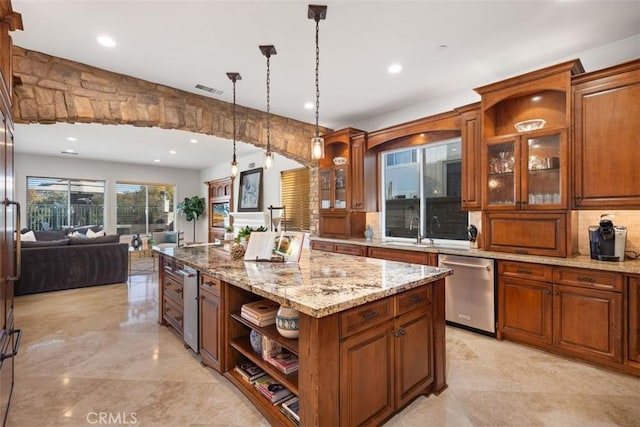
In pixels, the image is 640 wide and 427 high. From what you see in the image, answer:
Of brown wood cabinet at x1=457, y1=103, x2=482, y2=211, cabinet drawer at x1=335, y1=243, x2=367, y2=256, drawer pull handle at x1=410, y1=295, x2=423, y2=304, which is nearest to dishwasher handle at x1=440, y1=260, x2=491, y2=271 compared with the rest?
brown wood cabinet at x1=457, y1=103, x2=482, y2=211

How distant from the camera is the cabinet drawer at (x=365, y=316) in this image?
1519 millimetres

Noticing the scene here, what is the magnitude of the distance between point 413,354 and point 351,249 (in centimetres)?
253

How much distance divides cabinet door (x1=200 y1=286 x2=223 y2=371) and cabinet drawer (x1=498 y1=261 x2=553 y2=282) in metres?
→ 2.70

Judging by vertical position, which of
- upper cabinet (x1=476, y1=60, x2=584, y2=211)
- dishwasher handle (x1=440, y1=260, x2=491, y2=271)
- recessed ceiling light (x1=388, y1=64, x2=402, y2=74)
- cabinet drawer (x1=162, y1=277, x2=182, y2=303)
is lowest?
cabinet drawer (x1=162, y1=277, x2=182, y2=303)

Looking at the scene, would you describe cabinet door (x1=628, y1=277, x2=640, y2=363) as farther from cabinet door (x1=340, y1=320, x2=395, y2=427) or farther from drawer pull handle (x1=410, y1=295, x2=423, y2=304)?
cabinet door (x1=340, y1=320, x2=395, y2=427)

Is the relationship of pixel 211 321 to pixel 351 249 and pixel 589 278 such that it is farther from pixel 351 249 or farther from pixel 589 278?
pixel 589 278

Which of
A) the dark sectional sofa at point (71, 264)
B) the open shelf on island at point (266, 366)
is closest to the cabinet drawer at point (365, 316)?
the open shelf on island at point (266, 366)

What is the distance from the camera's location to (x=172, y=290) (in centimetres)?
310

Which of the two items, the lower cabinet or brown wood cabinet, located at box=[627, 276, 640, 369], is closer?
the lower cabinet

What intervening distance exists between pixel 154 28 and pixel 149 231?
27.4 ft

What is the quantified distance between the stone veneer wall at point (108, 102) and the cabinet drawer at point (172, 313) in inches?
80.6

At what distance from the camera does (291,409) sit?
1.73 meters

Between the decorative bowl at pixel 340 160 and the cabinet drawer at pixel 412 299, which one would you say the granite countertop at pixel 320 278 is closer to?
the cabinet drawer at pixel 412 299

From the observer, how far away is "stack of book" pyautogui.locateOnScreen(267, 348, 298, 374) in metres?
1.80
